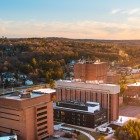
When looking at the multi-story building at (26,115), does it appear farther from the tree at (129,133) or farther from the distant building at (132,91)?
the distant building at (132,91)

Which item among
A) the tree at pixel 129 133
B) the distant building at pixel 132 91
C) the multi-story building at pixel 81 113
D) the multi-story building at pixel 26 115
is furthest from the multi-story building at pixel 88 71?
the tree at pixel 129 133

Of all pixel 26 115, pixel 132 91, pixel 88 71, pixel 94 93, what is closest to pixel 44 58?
pixel 88 71

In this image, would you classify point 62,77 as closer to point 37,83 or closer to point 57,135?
point 37,83

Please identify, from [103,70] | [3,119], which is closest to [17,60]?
[103,70]

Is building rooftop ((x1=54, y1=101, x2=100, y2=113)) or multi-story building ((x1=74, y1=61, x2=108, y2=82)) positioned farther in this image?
multi-story building ((x1=74, y1=61, x2=108, y2=82))

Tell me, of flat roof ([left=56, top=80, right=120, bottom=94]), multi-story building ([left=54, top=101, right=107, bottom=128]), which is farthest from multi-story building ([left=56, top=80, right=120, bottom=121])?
multi-story building ([left=54, top=101, right=107, bottom=128])

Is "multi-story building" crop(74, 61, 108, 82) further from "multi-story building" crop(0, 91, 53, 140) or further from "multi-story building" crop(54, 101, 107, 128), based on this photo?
"multi-story building" crop(0, 91, 53, 140)
